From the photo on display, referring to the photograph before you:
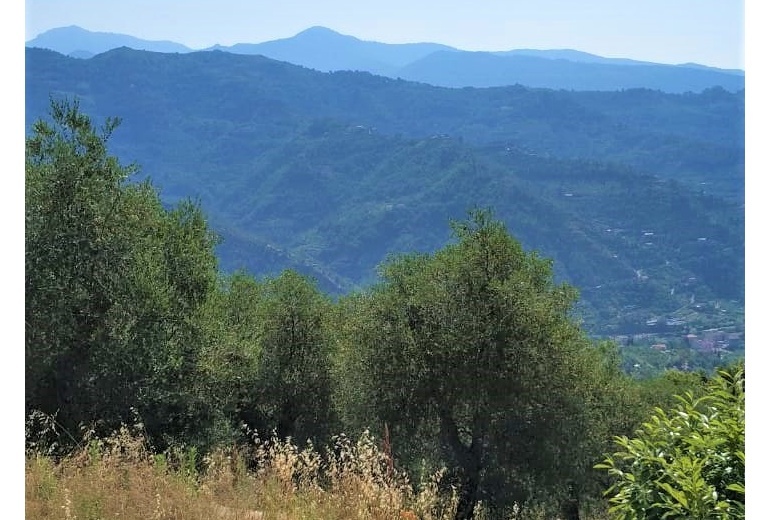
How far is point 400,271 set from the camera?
479 inches

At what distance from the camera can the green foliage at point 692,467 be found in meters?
2.19

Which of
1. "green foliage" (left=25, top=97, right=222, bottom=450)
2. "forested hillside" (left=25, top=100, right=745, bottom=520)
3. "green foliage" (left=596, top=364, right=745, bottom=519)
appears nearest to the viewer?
"green foliage" (left=596, top=364, right=745, bottom=519)

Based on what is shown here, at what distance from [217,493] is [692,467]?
2410 mm

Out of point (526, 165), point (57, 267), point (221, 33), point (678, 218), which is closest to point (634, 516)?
point (221, 33)

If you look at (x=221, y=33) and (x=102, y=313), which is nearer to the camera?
(x=221, y=33)

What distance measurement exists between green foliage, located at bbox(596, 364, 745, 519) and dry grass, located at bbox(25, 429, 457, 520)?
1.12 meters

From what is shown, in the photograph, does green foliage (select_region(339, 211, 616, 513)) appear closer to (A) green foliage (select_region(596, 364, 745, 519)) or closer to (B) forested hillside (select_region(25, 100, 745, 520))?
(B) forested hillside (select_region(25, 100, 745, 520))

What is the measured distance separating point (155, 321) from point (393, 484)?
615 centimetres

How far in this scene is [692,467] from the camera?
2.24m

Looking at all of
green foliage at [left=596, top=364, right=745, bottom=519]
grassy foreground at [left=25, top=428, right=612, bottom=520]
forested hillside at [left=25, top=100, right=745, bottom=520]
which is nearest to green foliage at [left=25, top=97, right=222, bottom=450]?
forested hillside at [left=25, top=100, right=745, bottom=520]

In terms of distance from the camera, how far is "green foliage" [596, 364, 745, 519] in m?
2.19

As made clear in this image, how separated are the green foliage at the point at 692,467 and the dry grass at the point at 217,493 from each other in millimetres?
1123
